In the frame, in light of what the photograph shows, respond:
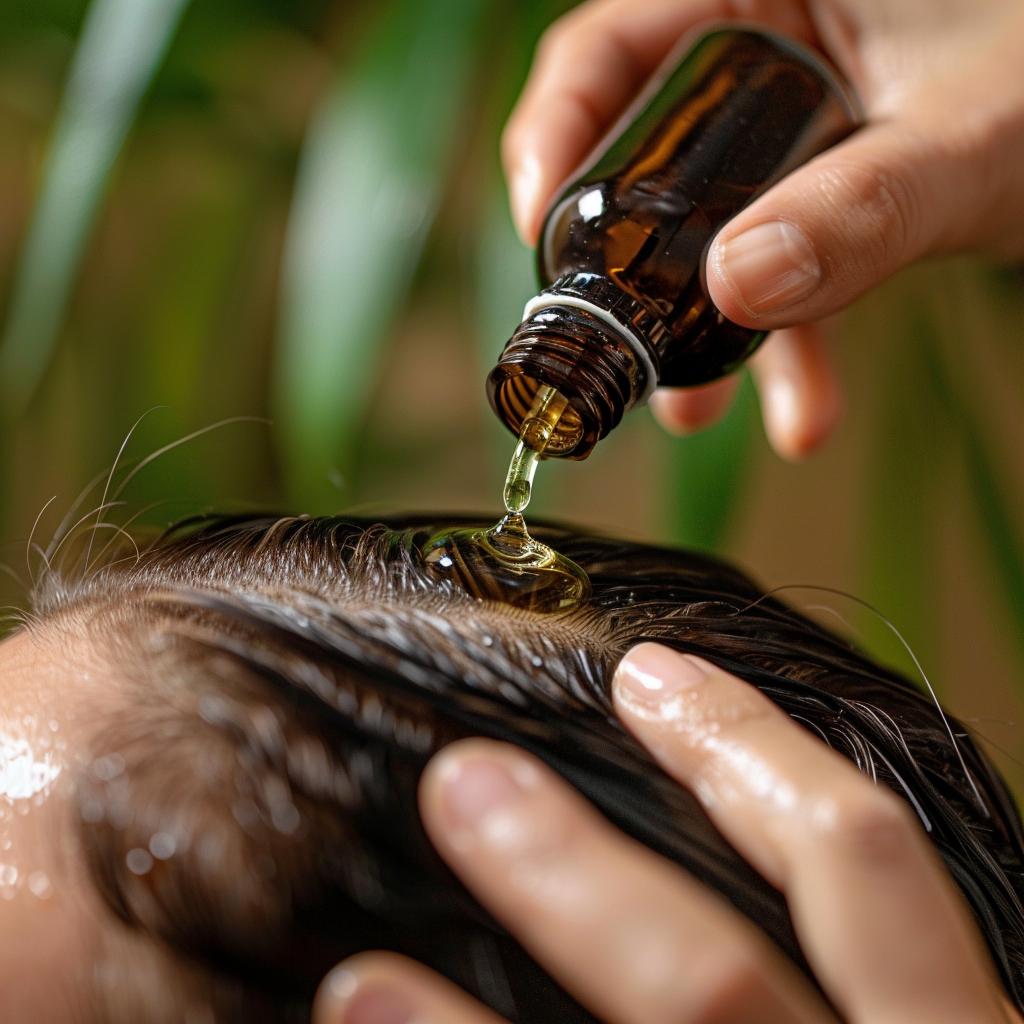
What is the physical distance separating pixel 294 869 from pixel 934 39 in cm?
77

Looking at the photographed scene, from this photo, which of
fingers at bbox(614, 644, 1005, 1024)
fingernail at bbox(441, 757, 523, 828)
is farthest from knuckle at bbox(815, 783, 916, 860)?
fingernail at bbox(441, 757, 523, 828)

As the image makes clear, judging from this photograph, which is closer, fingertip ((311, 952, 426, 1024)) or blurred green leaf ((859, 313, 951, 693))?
fingertip ((311, 952, 426, 1024))

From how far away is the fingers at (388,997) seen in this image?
11.9 inches

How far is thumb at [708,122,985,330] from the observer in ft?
1.47

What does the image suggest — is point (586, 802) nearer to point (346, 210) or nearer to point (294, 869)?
point (294, 869)

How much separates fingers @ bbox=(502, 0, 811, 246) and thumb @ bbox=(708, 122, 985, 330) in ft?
0.80

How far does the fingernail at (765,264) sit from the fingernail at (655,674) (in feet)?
0.60

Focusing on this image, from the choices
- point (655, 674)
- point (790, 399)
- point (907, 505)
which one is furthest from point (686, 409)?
point (655, 674)

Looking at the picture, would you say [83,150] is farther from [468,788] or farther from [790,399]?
[468,788]

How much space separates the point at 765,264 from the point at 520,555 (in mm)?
178

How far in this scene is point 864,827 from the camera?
1.03 feet

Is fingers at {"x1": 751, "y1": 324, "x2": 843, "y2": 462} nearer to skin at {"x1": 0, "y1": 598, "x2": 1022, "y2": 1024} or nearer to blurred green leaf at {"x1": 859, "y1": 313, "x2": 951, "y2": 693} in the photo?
blurred green leaf at {"x1": 859, "y1": 313, "x2": 951, "y2": 693}

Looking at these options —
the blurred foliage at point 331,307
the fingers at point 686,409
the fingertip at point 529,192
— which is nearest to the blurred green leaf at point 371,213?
the blurred foliage at point 331,307

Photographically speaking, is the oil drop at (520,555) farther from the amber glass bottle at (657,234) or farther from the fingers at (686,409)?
the fingers at (686,409)
